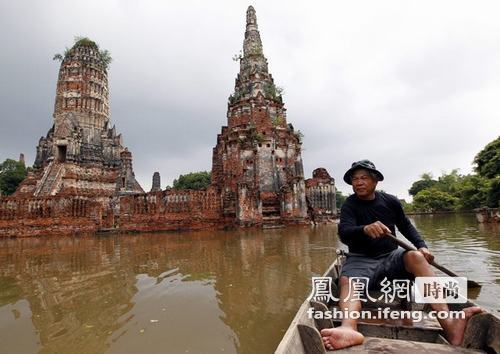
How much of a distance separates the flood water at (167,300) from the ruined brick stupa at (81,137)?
68.8 feet

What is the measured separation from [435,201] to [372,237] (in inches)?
1882

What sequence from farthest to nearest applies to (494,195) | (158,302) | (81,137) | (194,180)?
(194,180) → (81,137) → (494,195) → (158,302)

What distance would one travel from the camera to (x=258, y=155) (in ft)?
73.7

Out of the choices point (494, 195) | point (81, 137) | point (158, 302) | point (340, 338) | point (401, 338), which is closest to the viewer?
point (340, 338)

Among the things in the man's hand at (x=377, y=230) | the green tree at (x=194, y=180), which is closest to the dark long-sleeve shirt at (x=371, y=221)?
the man's hand at (x=377, y=230)

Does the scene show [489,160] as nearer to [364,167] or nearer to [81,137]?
[364,167]

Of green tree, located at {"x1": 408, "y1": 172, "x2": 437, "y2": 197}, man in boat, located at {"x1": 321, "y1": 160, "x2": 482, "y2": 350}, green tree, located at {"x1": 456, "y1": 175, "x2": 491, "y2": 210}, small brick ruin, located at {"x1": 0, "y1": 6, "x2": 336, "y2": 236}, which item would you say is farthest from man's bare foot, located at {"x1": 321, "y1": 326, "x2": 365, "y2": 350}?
green tree, located at {"x1": 408, "y1": 172, "x2": 437, "y2": 197}

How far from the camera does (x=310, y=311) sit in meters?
2.63

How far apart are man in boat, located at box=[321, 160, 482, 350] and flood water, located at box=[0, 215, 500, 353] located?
1.15 m

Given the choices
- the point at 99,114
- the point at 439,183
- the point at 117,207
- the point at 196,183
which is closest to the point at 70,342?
the point at 117,207

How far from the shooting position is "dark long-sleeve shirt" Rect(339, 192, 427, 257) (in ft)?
10.7

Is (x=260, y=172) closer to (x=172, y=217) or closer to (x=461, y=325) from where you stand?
(x=172, y=217)

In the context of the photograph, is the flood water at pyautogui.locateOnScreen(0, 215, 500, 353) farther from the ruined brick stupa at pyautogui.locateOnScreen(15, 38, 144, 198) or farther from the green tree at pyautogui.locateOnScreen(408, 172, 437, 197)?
the green tree at pyautogui.locateOnScreen(408, 172, 437, 197)

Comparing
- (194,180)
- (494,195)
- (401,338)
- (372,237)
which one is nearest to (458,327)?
(401,338)
